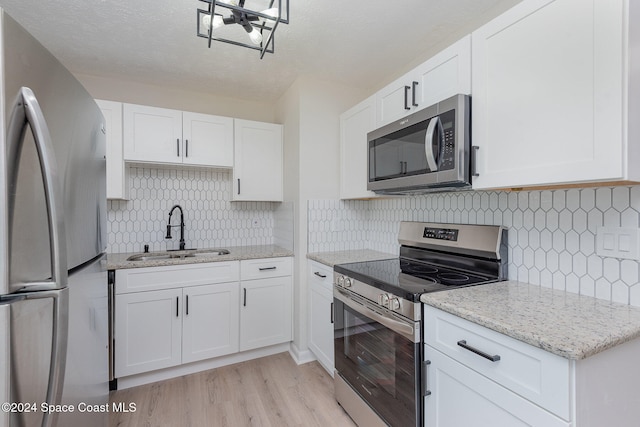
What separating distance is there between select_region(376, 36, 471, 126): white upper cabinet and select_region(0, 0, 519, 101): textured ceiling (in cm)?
38

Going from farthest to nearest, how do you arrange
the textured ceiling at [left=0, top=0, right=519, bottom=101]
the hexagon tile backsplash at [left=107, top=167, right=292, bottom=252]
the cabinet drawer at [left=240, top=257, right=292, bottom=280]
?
the hexagon tile backsplash at [left=107, top=167, right=292, bottom=252] < the cabinet drawer at [left=240, top=257, right=292, bottom=280] < the textured ceiling at [left=0, top=0, right=519, bottom=101]

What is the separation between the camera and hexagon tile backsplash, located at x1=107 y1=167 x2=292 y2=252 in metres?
2.64

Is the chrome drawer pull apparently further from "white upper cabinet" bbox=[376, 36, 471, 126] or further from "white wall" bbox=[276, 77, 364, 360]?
"white wall" bbox=[276, 77, 364, 360]

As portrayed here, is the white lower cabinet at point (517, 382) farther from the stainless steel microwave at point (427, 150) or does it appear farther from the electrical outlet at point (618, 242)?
the stainless steel microwave at point (427, 150)

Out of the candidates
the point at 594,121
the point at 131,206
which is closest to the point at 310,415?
the point at 594,121

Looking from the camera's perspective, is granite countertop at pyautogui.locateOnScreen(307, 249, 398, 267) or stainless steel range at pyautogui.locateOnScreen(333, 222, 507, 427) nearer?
stainless steel range at pyautogui.locateOnScreen(333, 222, 507, 427)

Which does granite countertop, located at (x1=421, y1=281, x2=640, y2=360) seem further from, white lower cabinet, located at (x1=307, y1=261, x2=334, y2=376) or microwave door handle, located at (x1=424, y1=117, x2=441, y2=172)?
white lower cabinet, located at (x1=307, y1=261, x2=334, y2=376)

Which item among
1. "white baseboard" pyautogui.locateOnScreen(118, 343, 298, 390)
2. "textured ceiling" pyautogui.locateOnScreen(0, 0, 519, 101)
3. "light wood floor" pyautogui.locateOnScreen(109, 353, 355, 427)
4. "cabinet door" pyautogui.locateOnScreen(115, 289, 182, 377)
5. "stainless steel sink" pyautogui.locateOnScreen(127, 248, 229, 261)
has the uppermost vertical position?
"textured ceiling" pyautogui.locateOnScreen(0, 0, 519, 101)

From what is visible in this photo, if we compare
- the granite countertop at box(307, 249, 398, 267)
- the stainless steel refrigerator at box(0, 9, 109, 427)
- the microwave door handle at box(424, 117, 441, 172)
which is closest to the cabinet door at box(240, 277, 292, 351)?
the granite countertop at box(307, 249, 398, 267)

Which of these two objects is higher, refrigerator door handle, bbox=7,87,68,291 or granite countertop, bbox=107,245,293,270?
refrigerator door handle, bbox=7,87,68,291

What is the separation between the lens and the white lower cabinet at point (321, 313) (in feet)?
7.16

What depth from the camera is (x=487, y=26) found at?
1.33 m

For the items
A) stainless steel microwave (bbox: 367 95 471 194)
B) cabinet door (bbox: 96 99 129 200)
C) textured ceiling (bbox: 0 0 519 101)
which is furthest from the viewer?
cabinet door (bbox: 96 99 129 200)

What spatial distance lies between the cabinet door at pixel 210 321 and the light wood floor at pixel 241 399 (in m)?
0.18
